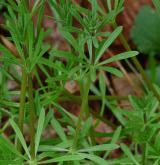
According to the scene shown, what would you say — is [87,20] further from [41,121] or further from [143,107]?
[143,107]

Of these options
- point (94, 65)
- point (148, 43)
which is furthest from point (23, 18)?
point (148, 43)

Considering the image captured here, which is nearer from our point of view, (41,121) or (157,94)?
(41,121)

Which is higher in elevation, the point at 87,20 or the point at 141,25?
the point at 87,20

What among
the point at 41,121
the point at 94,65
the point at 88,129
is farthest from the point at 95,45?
the point at 88,129

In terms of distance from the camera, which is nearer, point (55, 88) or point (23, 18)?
point (23, 18)

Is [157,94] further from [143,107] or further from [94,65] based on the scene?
[94,65]

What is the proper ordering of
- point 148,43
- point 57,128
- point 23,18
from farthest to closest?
point 148,43, point 57,128, point 23,18

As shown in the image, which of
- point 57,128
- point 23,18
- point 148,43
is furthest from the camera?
point 148,43

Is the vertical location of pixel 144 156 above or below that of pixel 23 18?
below

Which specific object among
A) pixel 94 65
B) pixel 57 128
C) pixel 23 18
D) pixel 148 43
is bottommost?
pixel 148 43
